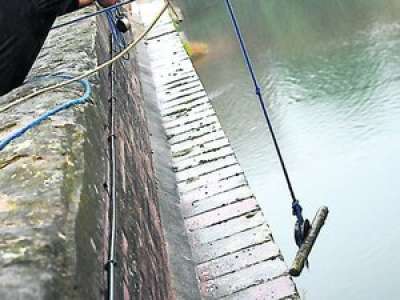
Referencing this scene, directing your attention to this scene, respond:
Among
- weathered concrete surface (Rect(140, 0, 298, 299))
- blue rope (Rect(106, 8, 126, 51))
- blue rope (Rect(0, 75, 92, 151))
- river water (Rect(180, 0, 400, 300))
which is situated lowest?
river water (Rect(180, 0, 400, 300))

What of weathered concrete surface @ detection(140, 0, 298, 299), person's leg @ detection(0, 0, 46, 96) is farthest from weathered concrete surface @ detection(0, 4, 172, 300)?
person's leg @ detection(0, 0, 46, 96)

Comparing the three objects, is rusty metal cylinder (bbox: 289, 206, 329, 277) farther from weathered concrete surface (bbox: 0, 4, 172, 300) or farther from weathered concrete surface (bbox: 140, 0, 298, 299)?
weathered concrete surface (bbox: 0, 4, 172, 300)

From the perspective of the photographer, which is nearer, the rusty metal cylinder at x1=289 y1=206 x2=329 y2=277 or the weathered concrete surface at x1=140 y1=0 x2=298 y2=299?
the weathered concrete surface at x1=140 y1=0 x2=298 y2=299

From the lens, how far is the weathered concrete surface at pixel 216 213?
2.37m

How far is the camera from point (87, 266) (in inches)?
45.3

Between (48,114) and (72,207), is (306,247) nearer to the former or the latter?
(48,114)

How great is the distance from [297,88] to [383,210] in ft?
14.5

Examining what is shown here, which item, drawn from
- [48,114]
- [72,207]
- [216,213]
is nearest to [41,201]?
[72,207]

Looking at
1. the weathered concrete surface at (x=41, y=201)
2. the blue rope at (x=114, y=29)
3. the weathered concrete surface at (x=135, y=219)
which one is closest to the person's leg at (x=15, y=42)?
the blue rope at (x=114, y=29)

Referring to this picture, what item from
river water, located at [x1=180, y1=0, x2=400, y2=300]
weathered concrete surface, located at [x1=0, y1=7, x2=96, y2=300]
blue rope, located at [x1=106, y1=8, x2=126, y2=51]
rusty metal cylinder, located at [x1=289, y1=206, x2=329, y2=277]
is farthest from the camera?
river water, located at [x1=180, y1=0, x2=400, y2=300]

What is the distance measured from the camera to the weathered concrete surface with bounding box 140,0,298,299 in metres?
2.37

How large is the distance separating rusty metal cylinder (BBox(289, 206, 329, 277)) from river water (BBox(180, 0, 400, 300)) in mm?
3694

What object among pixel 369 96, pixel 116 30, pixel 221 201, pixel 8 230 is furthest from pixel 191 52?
pixel 8 230

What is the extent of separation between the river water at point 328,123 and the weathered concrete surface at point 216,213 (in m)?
3.31
